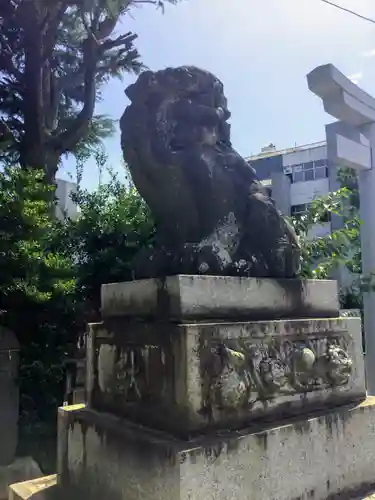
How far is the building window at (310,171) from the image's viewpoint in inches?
805

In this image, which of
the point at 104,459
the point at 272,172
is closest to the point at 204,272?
the point at 104,459

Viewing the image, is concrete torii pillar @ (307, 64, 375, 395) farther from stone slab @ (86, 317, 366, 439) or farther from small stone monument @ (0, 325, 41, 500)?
small stone monument @ (0, 325, 41, 500)

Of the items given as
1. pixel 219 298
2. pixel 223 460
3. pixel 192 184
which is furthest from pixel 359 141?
pixel 223 460

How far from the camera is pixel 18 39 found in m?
9.41

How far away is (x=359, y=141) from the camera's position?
5910mm

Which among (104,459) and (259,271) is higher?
(259,271)

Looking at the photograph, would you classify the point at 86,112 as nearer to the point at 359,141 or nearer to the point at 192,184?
the point at 359,141

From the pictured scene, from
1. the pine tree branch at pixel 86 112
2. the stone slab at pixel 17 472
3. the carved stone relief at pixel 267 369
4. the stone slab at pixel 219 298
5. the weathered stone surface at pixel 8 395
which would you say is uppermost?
the pine tree branch at pixel 86 112

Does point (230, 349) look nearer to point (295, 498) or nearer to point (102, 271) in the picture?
point (295, 498)

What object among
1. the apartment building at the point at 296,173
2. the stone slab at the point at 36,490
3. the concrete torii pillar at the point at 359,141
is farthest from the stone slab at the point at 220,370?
the apartment building at the point at 296,173

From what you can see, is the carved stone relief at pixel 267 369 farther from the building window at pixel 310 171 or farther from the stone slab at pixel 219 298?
the building window at pixel 310 171

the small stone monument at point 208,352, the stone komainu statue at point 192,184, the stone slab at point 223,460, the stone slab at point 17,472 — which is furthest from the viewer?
the stone slab at point 17,472

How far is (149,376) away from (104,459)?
471 mm

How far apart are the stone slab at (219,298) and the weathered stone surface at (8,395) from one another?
3.35m
